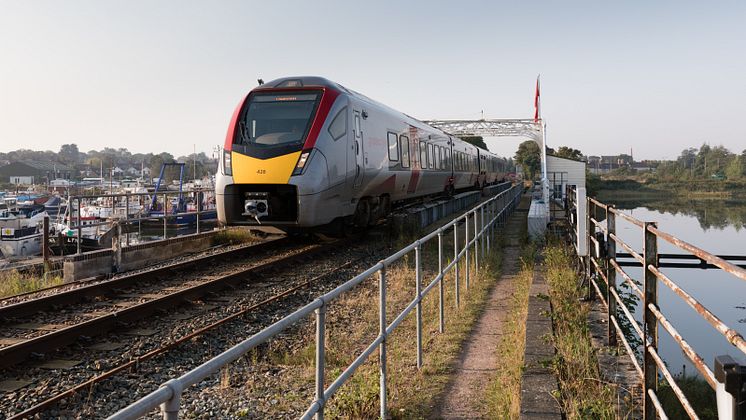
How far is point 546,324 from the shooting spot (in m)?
6.19

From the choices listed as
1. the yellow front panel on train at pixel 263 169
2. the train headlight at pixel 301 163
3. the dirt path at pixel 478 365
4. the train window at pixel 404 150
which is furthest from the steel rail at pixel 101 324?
the train window at pixel 404 150

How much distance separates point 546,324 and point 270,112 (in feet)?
24.0

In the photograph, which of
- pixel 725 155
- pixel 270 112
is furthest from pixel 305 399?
pixel 725 155

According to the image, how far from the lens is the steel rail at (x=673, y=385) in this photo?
2.97m

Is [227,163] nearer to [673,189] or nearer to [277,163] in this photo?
[277,163]

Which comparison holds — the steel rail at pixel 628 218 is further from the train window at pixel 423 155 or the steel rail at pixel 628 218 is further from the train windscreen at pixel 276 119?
the train window at pixel 423 155

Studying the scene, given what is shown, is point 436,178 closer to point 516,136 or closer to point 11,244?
point 11,244

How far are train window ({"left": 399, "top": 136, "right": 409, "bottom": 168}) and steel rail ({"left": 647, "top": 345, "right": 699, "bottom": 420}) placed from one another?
41.4ft

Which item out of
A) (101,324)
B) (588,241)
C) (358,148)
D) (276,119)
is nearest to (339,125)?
(358,148)

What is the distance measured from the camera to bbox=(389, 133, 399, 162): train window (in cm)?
1508

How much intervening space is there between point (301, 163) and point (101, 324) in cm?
504

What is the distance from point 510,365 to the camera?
17.1 feet

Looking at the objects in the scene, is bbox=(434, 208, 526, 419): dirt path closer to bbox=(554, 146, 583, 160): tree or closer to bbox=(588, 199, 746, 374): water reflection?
bbox=(588, 199, 746, 374): water reflection

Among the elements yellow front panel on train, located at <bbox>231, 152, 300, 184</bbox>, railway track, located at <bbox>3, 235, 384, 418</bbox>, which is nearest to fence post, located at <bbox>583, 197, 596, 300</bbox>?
railway track, located at <bbox>3, 235, 384, 418</bbox>
